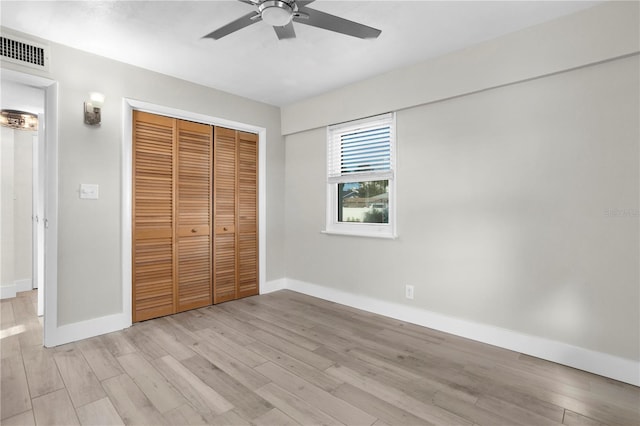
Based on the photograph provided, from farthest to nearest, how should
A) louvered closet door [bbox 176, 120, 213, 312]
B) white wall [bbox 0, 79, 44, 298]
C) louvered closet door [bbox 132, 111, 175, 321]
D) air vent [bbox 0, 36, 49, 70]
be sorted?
1. white wall [bbox 0, 79, 44, 298]
2. louvered closet door [bbox 176, 120, 213, 312]
3. louvered closet door [bbox 132, 111, 175, 321]
4. air vent [bbox 0, 36, 49, 70]

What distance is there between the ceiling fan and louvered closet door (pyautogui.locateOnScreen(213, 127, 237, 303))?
1932 millimetres

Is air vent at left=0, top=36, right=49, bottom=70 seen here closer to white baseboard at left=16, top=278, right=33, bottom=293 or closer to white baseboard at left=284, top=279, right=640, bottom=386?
white baseboard at left=16, top=278, right=33, bottom=293

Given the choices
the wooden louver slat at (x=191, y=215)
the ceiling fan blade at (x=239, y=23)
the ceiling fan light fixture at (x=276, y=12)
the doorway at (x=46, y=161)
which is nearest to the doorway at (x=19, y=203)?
the doorway at (x=46, y=161)

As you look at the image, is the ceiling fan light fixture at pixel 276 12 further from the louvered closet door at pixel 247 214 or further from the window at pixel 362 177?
the louvered closet door at pixel 247 214

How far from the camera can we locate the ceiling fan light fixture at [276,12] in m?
1.79

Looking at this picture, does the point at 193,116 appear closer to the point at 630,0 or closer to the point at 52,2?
the point at 52,2

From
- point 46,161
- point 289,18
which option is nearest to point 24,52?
point 46,161

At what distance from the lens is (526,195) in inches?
100

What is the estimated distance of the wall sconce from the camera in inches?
112

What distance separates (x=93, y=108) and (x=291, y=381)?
114 inches

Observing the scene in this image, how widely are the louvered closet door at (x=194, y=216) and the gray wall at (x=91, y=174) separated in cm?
52

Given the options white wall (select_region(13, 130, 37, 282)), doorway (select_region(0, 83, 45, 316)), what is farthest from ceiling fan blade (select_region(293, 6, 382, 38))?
white wall (select_region(13, 130, 37, 282))

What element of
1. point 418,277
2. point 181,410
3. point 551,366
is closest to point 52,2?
point 181,410

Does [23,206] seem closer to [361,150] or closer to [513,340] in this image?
[361,150]
